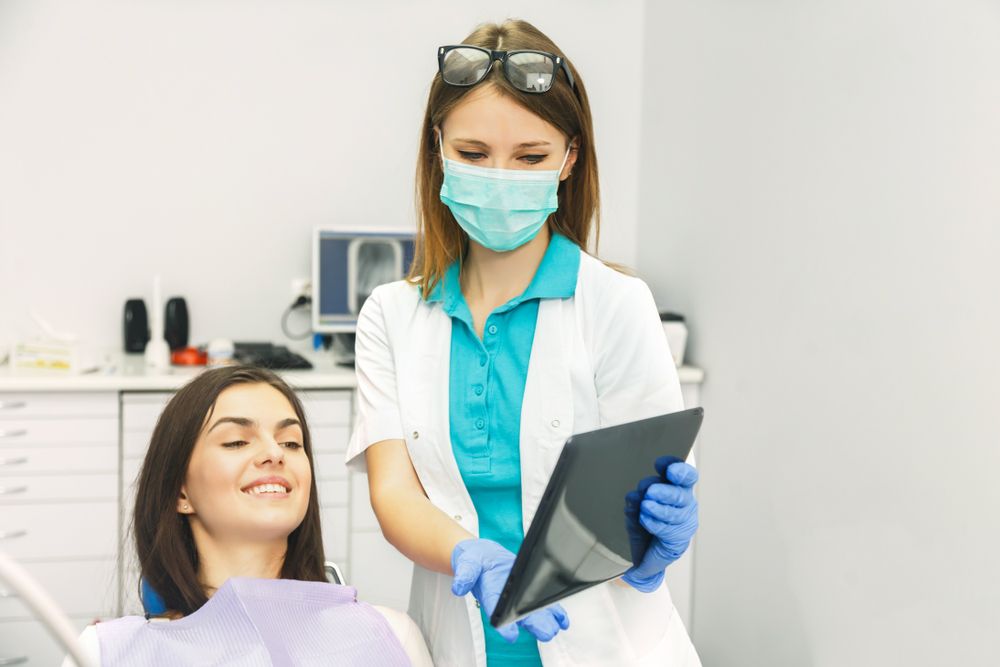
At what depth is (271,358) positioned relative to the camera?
2.96 metres

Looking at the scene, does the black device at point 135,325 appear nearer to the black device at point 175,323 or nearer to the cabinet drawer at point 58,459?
the black device at point 175,323

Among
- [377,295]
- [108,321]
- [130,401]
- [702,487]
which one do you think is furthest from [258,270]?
[377,295]

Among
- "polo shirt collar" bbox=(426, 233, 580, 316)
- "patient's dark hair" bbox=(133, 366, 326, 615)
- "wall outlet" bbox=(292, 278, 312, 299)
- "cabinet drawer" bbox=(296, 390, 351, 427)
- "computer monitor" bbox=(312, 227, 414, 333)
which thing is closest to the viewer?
"polo shirt collar" bbox=(426, 233, 580, 316)

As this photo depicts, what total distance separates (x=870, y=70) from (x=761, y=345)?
768 mm

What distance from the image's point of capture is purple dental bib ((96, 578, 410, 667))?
49.4 inches

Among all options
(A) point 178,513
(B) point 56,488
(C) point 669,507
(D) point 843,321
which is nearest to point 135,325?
(B) point 56,488

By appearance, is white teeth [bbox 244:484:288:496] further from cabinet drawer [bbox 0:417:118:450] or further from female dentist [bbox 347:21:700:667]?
cabinet drawer [bbox 0:417:118:450]

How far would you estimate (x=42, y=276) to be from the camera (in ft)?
10.6

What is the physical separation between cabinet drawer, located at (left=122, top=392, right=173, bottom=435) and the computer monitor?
568 mm

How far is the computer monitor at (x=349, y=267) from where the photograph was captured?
314cm

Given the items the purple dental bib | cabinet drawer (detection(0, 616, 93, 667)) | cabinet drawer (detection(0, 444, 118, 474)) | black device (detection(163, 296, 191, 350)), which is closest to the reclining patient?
the purple dental bib

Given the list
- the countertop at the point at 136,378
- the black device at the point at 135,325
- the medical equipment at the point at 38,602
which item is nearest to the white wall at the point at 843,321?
the countertop at the point at 136,378

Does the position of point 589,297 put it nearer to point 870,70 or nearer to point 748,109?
point 870,70

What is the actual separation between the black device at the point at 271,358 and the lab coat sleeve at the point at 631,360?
1.73m
